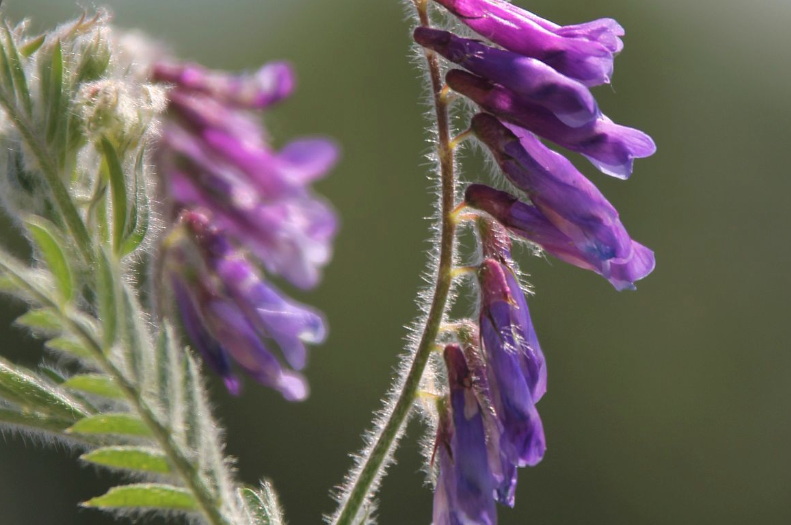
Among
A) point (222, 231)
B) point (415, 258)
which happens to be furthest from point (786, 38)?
point (222, 231)

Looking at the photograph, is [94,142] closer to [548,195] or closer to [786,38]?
[548,195]

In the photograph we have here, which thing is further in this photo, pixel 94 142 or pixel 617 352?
pixel 617 352

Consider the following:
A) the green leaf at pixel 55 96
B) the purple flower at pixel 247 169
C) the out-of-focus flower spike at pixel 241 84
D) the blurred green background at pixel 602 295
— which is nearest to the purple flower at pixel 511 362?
the green leaf at pixel 55 96

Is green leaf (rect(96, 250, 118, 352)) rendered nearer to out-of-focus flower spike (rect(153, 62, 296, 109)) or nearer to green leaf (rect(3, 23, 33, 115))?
green leaf (rect(3, 23, 33, 115))

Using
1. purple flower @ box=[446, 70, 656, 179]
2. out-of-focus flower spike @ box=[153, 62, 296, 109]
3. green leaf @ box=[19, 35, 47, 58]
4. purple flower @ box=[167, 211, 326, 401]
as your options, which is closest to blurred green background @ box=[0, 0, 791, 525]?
out-of-focus flower spike @ box=[153, 62, 296, 109]

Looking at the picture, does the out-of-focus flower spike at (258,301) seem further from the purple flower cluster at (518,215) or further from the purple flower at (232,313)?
the purple flower cluster at (518,215)

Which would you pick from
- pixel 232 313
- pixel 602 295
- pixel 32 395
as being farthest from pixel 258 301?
pixel 602 295
